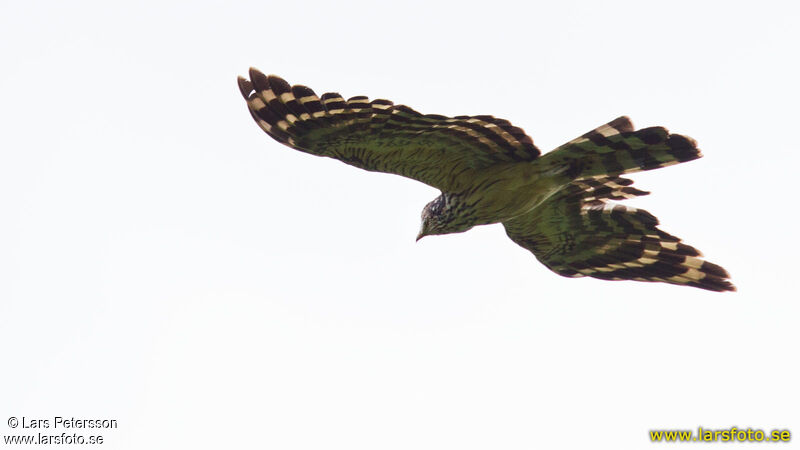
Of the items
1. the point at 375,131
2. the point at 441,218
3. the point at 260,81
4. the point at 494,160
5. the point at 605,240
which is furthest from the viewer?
the point at 605,240

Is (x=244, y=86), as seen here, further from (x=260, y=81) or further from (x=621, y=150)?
(x=621, y=150)

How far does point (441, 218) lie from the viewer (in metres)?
13.0

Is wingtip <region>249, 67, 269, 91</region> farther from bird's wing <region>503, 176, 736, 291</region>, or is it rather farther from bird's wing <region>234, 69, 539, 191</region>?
bird's wing <region>503, 176, 736, 291</region>

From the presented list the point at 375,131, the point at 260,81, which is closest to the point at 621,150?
the point at 375,131

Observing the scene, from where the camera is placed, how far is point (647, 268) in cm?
1409

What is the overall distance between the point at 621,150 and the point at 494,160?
1370 mm

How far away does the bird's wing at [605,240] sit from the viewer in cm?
1358

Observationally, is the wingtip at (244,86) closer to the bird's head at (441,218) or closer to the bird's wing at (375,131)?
the bird's wing at (375,131)

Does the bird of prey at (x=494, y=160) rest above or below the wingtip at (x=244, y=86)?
below

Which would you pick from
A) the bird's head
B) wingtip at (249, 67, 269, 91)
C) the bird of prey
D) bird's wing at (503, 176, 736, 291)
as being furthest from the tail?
wingtip at (249, 67, 269, 91)

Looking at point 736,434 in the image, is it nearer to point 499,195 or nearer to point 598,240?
point 598,240

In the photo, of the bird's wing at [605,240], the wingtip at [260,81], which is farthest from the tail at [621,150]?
the wingtip at [260,81]

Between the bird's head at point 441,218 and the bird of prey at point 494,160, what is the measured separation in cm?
1

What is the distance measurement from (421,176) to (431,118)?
1191 millimetres
